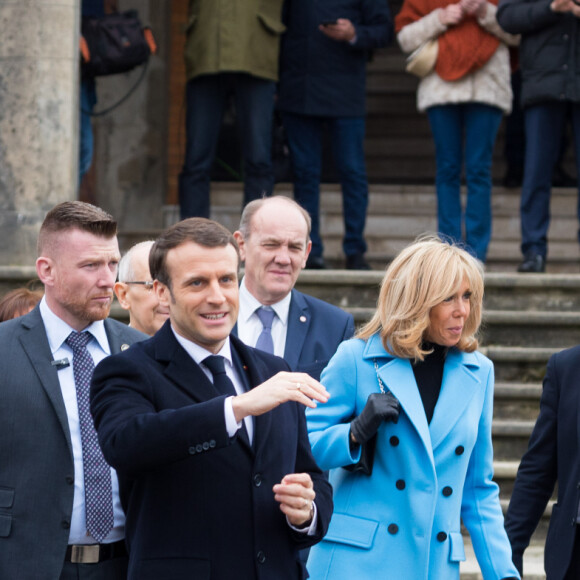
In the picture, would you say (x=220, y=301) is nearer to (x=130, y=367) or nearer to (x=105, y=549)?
(x=130, y=367)

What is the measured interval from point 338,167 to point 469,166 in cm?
80

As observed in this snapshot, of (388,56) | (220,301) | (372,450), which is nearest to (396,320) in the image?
(372,450)

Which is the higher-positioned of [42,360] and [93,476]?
[42,360]

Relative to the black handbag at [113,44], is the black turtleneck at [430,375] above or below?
below

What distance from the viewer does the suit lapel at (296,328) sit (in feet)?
14.7

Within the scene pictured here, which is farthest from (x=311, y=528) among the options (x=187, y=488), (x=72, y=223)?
(x=72, y=223)

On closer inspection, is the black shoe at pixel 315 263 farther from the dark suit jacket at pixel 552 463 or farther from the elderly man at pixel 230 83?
the dark suit jacket at pixel 552 463

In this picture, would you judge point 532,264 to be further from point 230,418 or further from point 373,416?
point 230,418

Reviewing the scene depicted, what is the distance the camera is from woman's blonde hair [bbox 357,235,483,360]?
11.6 feet

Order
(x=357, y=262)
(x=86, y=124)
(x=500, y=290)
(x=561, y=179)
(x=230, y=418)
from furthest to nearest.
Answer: (x=561, y=179) → (x=86, y=124) → (x=357, y=262) → (x=500, y=290) → (x=230, y=418)

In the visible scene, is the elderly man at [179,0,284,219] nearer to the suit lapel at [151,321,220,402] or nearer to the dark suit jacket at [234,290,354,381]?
the dark suit jacket at [234,290,354,381]

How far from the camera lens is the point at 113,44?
24.7 ft

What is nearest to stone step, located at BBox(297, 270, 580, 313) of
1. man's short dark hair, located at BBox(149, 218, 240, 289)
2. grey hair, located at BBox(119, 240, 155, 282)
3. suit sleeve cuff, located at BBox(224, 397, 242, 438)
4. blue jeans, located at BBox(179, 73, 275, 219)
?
blue jeans, located at BBox(179, 73, 275, 219)

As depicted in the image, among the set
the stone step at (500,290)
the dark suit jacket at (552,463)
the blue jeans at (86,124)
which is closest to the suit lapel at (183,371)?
the dark suit jacket at (552,463)
